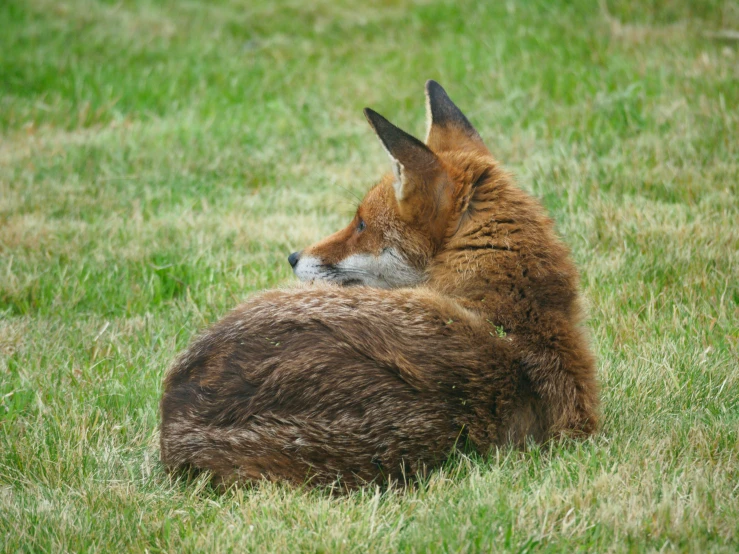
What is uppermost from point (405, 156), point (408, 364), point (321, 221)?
point (405, 156)

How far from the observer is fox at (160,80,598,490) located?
11.9ft

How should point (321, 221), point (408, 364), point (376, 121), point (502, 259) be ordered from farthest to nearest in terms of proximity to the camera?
1. point (321, 221)
2. point (376, 121)
3. point (502, 259)
4. point (408, 364)

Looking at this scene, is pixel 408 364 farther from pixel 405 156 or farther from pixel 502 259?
pixel 405 156

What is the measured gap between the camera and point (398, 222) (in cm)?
A: 472

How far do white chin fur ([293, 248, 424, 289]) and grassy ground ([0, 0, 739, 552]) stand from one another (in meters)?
1.18

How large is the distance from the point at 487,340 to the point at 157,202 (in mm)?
5440

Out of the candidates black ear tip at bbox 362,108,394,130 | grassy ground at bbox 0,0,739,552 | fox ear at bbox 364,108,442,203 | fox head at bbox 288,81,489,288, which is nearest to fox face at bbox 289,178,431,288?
fox head at bbox 288,81,489,288

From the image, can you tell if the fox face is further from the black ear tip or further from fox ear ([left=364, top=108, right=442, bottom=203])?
the black ear tip

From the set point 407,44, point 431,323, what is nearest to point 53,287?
point 431,323

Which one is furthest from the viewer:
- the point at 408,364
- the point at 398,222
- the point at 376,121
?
the point at 398,222

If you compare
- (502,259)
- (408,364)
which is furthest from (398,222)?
(408,364)

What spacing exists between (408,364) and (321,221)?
430cm

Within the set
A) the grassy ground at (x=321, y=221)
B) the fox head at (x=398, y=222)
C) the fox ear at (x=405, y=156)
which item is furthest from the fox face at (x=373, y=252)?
the grassy ground at (x=321, y=221)

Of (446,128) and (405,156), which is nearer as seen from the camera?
(405,156)
